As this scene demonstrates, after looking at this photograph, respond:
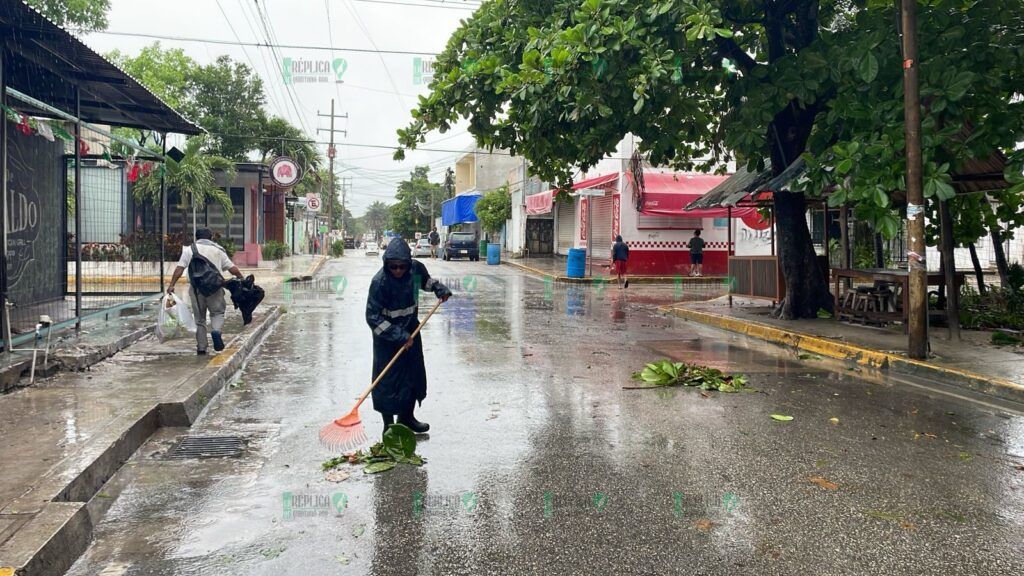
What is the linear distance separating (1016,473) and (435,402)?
4.70 metres

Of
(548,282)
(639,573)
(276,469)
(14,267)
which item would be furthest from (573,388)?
(548,282)

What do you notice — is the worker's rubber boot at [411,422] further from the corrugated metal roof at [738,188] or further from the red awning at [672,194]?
the red awning at [672,194]

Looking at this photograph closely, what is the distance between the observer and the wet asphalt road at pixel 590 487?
3910 mm

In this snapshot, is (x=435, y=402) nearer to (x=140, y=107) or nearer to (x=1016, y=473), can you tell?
(x=1016, y=473)

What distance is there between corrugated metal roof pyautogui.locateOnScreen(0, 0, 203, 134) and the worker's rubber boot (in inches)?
188

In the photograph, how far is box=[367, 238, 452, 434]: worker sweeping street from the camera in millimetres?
6012

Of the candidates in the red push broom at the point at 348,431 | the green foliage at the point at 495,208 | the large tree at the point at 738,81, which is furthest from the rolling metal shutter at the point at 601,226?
the red push broom at the point at 348,431

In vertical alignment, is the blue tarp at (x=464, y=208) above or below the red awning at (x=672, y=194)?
above

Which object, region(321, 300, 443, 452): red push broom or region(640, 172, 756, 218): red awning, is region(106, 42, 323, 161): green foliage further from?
region(321, 300, 443, 452): red push broom

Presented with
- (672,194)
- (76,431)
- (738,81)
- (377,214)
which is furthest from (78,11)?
(377,214)

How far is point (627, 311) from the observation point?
1670 cm

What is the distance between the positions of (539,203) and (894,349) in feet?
91.7

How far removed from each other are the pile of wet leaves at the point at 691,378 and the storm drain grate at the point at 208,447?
432 cm

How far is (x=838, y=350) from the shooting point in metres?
10.5
